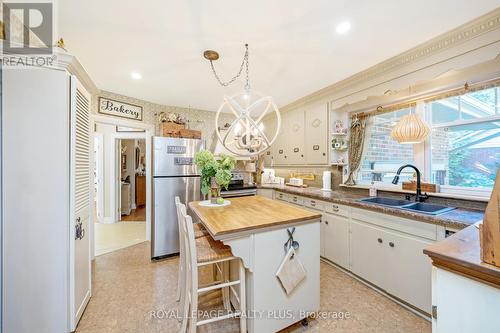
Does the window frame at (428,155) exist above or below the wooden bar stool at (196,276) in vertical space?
above

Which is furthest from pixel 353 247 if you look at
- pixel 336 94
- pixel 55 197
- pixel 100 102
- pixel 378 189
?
pixel 100 102

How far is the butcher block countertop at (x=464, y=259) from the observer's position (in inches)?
26.3

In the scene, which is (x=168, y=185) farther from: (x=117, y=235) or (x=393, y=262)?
(x=393, y=262)

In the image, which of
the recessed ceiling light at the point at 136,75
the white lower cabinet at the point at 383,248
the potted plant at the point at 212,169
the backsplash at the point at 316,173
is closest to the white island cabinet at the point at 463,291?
the white lower cabinet at the point at 383,248

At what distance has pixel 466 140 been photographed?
2006 millimetres

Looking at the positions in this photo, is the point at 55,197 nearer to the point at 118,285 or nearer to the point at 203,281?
the point at 118,285

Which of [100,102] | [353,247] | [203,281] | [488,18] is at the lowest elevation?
[203,281]

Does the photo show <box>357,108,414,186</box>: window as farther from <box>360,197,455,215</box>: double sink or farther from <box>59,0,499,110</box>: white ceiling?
<box>59,0,499,110</box>: white ceiling

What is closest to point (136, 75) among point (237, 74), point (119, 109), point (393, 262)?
point (119, 109)

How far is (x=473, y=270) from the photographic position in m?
0.70

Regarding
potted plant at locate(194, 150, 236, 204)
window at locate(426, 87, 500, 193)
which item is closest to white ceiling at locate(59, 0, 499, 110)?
window at locate(426, 87, 500, 193)

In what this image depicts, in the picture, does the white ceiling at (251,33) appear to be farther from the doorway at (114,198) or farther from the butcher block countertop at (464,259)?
the butcher block countertop at (464,259)

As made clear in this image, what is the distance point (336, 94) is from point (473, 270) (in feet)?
9.02

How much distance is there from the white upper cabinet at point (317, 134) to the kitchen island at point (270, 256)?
1.77m
